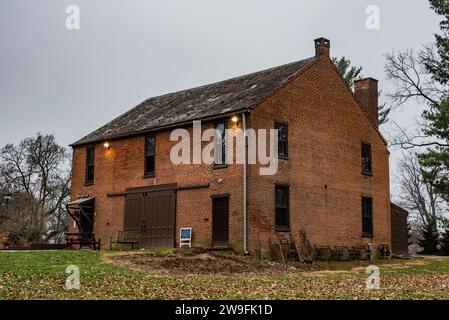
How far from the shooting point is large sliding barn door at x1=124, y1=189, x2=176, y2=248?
26203 millimetres

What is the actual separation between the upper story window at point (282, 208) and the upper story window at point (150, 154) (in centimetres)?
634

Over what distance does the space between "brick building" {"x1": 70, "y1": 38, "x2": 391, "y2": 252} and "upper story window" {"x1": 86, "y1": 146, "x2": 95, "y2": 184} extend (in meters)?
0.06

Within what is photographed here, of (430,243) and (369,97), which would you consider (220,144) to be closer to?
(369,97)

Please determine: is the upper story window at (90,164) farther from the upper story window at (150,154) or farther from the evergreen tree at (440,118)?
the evergreen tree at (440,118)

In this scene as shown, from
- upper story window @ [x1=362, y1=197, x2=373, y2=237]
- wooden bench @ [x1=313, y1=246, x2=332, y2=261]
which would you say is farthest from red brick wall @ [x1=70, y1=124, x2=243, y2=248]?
upper story window @ [x1=362, y1=197, x2=373, y2=237]

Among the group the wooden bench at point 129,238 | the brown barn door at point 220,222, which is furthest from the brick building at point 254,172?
the wooden bench at point 129,238

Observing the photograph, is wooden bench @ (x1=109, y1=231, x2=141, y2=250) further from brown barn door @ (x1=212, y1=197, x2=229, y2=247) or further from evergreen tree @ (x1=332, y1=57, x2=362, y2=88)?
evergreen tree @ (x1=332, y1=57, x2=362, y2=88)

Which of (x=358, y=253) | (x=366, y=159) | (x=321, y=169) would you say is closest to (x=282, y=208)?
(x=321, y=169)

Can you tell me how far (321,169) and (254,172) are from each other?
4.93m

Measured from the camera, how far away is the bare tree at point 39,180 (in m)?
49.2

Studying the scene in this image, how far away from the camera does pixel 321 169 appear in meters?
27.5

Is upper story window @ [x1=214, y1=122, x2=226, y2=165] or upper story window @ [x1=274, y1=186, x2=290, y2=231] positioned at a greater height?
upper story window @ [x1=214, y1=122, x2=226, y2=165]

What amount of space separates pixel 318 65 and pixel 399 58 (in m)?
6.78
